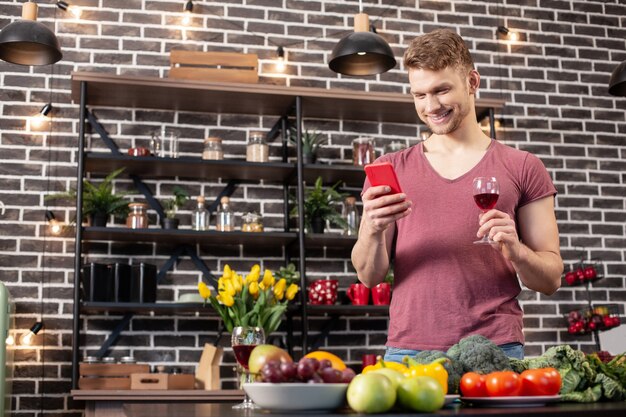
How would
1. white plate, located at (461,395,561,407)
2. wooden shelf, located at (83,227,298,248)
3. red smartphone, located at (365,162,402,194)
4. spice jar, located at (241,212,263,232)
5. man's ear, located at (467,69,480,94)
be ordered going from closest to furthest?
1. white plate, located at (461,395,561,407)
2. red smartphone, located at (365,162,402,194)
3. man's ear, located at (467,69,480,94)
4. wooden shelf, located at (83,227,298,248)
5. spice jar, located at (241,212,263,232)

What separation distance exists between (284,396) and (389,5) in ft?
13.5

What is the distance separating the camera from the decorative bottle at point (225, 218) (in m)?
4.33

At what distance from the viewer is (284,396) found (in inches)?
50.9

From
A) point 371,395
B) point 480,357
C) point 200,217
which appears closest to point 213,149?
point 200,217

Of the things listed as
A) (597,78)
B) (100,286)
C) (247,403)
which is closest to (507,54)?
(597,78)

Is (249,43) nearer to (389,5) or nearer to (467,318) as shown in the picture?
(389,5)

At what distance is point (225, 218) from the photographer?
171 inches

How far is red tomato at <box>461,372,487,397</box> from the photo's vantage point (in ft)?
4.73

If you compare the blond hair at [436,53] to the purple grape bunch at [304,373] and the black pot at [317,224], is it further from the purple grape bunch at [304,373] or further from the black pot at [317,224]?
the black pot at [317,224]

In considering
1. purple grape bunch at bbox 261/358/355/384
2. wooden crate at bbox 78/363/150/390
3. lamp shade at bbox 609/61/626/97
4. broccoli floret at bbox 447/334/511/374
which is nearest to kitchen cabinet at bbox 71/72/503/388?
wooden crate at bbox 78/363/150/390

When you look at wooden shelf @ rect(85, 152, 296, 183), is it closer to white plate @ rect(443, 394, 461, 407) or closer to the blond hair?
the blond hair

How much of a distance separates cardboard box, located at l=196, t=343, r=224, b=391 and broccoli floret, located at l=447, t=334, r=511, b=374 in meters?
2.58

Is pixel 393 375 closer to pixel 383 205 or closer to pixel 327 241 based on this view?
pixel 383 205

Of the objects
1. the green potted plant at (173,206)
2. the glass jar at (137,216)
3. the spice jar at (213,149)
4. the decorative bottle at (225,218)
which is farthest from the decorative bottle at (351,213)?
the glass jar at (137,216)
